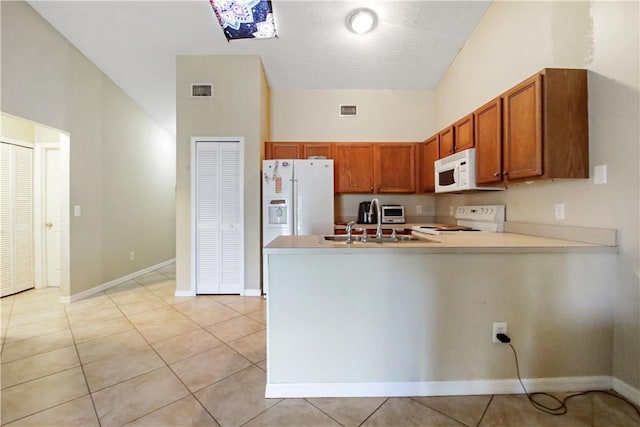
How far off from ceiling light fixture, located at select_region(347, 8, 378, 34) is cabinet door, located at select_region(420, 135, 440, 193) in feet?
4.96

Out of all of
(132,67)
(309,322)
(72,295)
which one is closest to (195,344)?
(309,322)

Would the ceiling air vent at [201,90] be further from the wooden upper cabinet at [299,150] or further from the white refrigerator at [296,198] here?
the white refrigerator at [296,198]

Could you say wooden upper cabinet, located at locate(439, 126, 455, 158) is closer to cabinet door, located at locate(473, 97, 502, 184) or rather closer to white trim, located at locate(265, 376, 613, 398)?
cabinet door, located at locate(473, 97, 502, 184)

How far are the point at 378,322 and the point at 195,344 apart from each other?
1.57 meters

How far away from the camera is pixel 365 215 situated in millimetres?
3898

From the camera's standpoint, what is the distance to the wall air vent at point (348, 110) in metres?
4.16

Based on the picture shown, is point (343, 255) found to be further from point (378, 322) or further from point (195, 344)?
point (195, 344)

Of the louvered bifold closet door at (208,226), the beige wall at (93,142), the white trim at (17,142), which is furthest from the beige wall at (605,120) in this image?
the white trim at (17,142)

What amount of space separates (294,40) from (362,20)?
32.2 inches

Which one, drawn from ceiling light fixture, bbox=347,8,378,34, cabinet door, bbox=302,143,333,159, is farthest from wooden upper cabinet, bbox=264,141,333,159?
ceiling light fixture, bbox=347,8,378,34

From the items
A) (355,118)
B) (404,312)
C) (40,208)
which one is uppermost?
(355,118)

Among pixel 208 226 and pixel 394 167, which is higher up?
pixel 394 167

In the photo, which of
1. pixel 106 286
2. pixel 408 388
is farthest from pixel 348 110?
pixel 106 286

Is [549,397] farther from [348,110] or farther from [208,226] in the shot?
[348,110]
